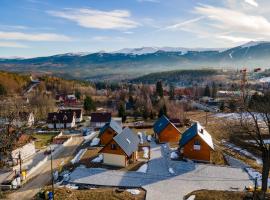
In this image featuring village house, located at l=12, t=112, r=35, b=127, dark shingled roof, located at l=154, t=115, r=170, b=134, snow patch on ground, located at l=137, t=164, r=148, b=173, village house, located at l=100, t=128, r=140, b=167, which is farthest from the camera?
dark shingled roof, located at l=154, t=115, r=170, b=134

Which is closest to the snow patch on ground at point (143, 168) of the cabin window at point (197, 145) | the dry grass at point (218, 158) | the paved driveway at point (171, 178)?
the paved driveway at point (171, 178)

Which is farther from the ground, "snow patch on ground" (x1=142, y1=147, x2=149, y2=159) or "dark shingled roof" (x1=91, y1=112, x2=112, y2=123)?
"dark shingled roof" (x1=91, y1=112, x2=112, y2=123)

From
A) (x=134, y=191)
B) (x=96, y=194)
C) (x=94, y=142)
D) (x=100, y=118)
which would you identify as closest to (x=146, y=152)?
(x=94, y=142)

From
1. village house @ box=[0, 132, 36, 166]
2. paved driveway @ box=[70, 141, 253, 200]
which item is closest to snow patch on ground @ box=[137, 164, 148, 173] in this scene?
paved driveway @ box=[70, 141, 253, 200]

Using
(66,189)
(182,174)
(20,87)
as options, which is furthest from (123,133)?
(20,87)

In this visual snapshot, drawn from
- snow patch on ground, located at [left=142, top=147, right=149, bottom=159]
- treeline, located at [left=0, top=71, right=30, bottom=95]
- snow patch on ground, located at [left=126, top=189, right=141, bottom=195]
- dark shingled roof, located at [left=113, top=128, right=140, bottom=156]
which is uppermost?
treeline, located at [left=0, top=71, right=30, bottom=95]

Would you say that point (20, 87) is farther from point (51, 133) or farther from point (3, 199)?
point (3, 199)

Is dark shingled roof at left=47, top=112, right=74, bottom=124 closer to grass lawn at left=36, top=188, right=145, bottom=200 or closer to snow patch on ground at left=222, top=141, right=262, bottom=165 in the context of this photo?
snow patch on ground at left=222, top=141, right=262, bottom=165

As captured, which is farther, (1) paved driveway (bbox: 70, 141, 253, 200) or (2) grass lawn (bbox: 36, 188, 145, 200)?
(1) paved driveway (bbox: 70, 141, 253, 200)
